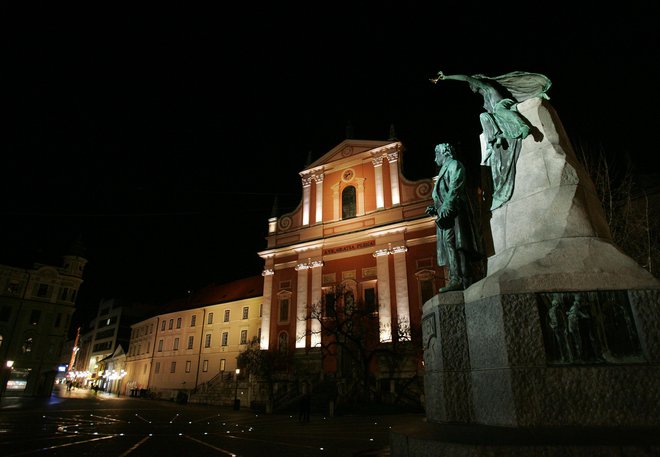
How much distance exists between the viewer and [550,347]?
11.2 feet

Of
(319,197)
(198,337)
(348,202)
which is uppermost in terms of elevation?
(319,197)

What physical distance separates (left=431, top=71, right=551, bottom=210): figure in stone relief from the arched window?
26515mm

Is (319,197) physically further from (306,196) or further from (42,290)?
(42,290)

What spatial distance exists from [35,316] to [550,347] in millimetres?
49325

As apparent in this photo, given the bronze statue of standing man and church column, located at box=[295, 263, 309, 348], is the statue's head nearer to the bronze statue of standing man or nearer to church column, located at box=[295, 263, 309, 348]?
the bronze statue of standing man

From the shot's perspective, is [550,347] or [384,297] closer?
[550,347]

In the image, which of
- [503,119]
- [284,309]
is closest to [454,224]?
[503,119]

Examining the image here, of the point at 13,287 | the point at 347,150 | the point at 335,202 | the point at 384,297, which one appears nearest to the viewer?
the point at 384,297

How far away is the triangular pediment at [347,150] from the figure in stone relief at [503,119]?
26.8 m

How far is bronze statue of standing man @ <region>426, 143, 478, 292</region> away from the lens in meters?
4.72

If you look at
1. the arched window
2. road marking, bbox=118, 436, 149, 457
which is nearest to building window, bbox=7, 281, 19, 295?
the arched window

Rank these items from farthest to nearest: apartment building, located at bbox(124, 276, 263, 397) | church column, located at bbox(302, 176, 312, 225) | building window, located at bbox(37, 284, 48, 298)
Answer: building window, located at bbox(37, 284, 48, 298), apartment building, located at bbox(124, 276, 263, 397), church column, located at bbox(302, 176, 312, 225)

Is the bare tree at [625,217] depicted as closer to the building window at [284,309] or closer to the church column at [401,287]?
the church column at [401,287]

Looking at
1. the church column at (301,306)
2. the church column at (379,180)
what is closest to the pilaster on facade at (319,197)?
the church column at (301,306)
